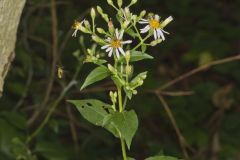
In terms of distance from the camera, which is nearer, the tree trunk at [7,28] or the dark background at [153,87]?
the tree trunk at [7,28]

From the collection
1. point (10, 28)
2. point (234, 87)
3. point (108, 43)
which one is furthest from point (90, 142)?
point (108, 43)

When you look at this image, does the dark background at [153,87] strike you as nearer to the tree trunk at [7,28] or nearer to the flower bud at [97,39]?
the tree trunk at [7,28]

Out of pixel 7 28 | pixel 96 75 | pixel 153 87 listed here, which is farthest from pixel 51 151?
pixel 153 87

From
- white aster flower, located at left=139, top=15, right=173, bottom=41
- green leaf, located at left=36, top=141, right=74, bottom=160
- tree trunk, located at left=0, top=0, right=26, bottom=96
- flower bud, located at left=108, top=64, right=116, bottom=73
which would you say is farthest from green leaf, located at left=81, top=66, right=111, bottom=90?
green leaf, located at left=36, top=141, right=74, bottom=160

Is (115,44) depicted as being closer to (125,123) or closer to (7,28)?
(125,123)

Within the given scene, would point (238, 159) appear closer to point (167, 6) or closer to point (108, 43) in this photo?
point (167, 6)

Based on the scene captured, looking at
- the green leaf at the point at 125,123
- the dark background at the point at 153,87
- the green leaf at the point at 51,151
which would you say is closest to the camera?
the green leaf at the point at 125,123

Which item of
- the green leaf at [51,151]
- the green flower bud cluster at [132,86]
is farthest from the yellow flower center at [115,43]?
the green leaf at [51,151]

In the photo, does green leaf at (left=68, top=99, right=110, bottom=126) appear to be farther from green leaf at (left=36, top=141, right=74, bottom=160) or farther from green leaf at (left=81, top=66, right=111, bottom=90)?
green leaf at (left=36, top=141, right=74, bottom=160)

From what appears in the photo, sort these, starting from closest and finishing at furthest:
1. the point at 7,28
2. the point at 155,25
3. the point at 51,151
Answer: the point at 155,25 < the point at 7,28 < the point at 51,151
